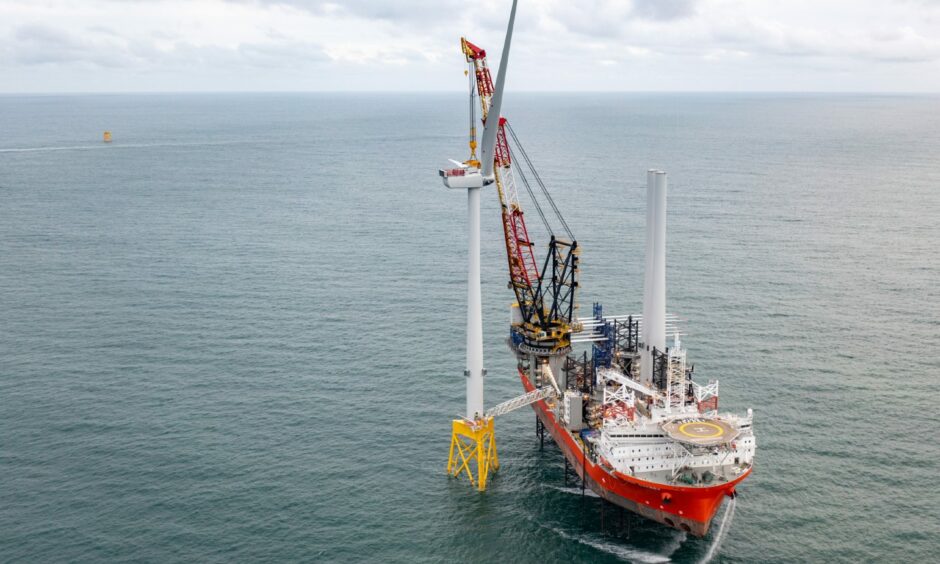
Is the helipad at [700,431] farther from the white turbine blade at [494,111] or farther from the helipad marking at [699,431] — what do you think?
the white turbine blade at [494,111]

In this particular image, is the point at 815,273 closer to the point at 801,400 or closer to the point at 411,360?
the point at 801,400

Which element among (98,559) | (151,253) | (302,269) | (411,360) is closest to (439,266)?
(302,269)

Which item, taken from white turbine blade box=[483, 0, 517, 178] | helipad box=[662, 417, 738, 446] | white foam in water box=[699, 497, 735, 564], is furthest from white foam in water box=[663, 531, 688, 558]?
white turbine blade box=[483, 0, 517, 178]

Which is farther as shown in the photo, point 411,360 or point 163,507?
point 411,360

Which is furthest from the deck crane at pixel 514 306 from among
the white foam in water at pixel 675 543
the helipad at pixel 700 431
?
the white foam in water at pixel 675 543

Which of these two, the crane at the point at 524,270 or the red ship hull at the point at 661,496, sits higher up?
the crane at the point at 524,270

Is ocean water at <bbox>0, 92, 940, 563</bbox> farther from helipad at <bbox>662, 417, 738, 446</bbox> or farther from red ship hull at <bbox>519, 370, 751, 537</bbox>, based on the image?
helipad at <bbox>662, 417, 738, 446</bbox>
